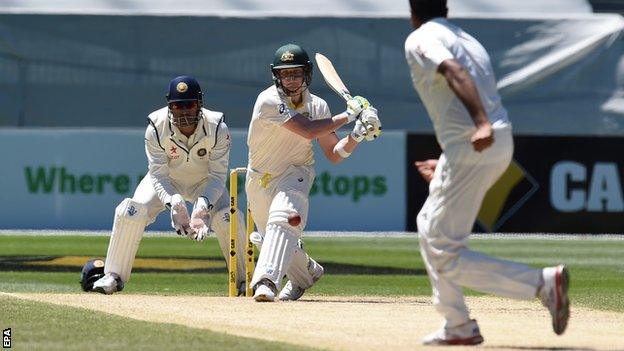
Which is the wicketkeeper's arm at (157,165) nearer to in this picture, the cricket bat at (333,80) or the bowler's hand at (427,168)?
the cricket bat at (333,80)

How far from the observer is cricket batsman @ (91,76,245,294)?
1080 centimetres

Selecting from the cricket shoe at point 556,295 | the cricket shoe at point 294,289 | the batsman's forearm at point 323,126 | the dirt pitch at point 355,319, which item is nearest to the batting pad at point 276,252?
the dirt pitch at point 355,319

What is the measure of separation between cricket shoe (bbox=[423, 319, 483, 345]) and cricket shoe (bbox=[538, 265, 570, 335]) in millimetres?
350

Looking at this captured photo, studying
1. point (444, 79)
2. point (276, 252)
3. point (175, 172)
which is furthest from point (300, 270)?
point (444, 79)

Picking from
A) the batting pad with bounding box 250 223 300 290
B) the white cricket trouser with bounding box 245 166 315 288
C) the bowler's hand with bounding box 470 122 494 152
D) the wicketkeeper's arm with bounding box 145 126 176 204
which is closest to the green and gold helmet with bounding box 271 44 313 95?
the white cricket trouser with bounding box 245 166 315 288

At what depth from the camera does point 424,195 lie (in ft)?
66.2

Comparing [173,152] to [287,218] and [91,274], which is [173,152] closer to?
[91,274]

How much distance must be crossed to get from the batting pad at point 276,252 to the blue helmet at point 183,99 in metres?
1.18

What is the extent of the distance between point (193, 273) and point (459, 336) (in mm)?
7382

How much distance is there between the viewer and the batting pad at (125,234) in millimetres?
10844

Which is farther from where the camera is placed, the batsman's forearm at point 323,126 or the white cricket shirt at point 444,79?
the batsman's forearm at point 323,126

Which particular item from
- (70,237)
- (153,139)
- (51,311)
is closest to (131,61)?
(70,237)

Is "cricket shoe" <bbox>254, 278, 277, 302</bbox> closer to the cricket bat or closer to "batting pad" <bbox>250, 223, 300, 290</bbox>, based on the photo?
"batting pad" <bbox>250, 223, 300, 290</bbox>

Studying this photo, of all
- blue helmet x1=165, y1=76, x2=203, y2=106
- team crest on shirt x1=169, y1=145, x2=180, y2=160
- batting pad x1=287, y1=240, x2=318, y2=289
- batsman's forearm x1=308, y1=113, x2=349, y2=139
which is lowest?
batting pad x1=287, y1=240, x2=318, y2=289
